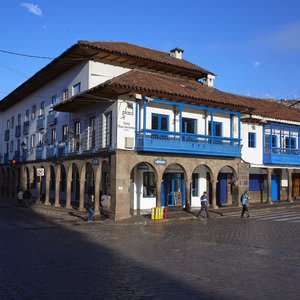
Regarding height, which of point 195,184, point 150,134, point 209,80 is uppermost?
point 209,80

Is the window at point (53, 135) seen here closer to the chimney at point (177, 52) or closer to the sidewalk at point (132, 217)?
the sidewalk at point (132, 217)

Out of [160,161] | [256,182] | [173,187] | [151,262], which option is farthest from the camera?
[256,182]

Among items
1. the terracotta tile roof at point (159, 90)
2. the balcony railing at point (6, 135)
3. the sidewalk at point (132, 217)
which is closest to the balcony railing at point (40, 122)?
the terracotta tile roof at point (159, 90)

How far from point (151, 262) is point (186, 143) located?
1427cm

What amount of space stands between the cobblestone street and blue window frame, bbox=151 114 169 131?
25.4 ft

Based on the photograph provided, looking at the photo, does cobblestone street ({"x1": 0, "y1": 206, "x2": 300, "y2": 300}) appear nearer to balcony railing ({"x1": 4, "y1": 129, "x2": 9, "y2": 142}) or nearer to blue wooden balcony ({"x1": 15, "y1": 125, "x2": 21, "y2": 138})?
blue wooden balcony ({"x1": 15, "y1": 125, "x2": 21, "y2": 138})

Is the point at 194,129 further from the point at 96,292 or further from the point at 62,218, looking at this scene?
the point at 96,292

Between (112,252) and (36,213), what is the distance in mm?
15592

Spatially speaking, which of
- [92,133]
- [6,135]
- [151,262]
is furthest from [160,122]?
[6,135]

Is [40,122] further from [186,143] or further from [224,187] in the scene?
[186,143]

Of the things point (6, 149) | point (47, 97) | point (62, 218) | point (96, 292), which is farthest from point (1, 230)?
point (6, 149)

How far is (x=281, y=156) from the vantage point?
30.6 metres

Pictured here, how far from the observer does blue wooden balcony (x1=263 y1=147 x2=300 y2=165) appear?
3011 cm

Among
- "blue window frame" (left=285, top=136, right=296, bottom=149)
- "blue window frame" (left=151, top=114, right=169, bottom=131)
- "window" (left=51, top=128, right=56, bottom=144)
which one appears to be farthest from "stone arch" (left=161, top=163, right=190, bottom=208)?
"window" (left=51, top=128, right=56, bottom=144)
